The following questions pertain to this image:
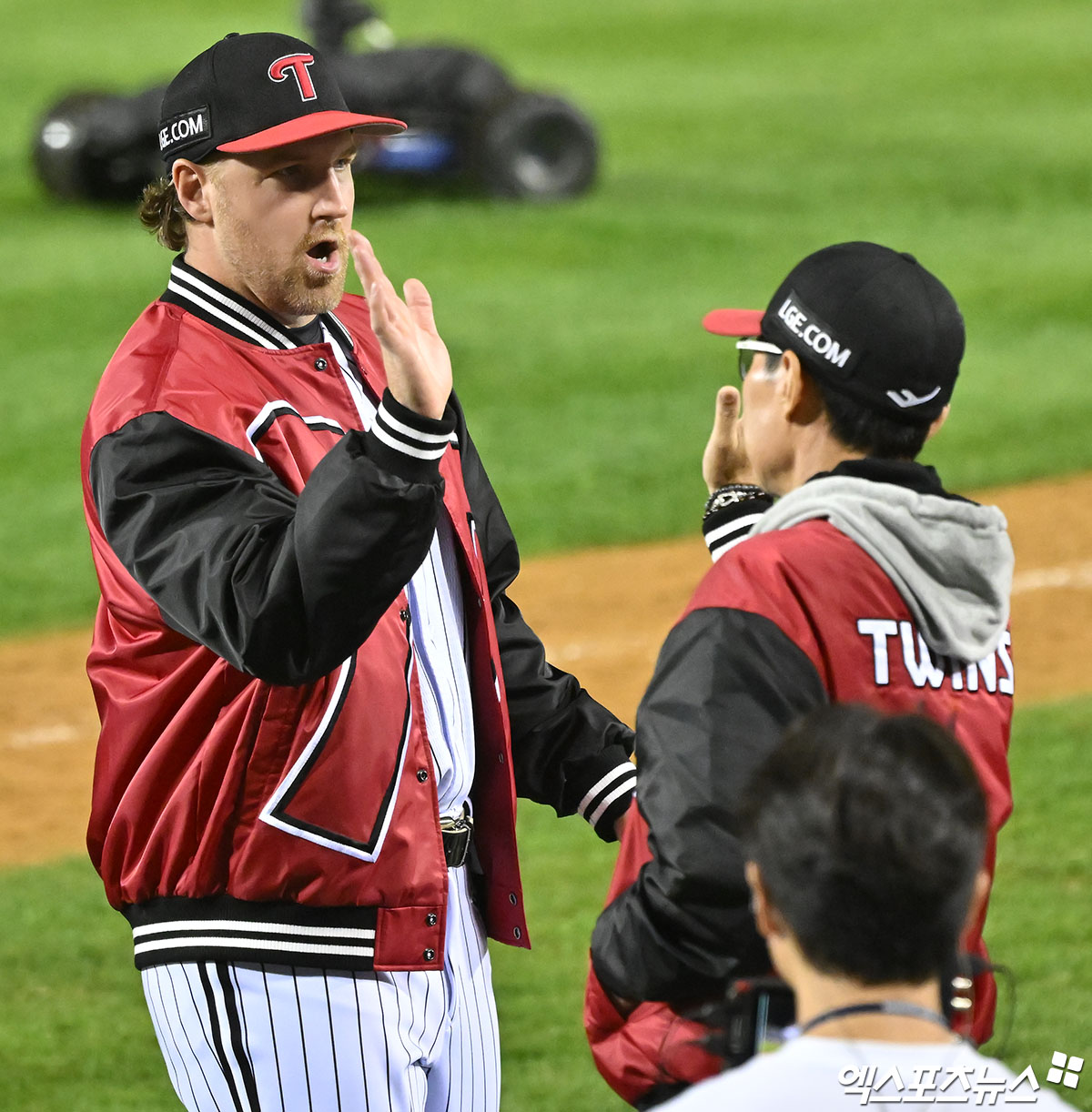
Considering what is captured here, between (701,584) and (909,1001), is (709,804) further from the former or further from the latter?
(909,1001)

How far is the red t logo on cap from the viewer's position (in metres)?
3.34

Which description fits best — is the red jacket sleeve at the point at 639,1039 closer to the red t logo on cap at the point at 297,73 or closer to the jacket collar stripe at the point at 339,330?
the jacket collar stripe at the point at 339,330

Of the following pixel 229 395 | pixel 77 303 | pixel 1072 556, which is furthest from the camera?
pixel 77 303

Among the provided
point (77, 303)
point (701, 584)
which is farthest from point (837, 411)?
point (77, 303)

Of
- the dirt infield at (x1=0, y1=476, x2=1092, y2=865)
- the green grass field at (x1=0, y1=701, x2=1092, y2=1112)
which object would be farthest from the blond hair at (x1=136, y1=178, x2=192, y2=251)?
the dirt infield at (x1=0, y1=476, x2=1092, y2=865)

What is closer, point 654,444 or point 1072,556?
point 1072,556

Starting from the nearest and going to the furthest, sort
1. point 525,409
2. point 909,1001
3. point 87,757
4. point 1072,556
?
point 909,1001, point 87,757, point 1072,556, point 525,409

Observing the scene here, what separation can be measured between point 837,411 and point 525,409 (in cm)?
1133

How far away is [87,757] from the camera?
8711 millimetres

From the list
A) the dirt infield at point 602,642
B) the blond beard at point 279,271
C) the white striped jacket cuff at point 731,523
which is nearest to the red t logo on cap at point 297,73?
the blond beard at point 279,271

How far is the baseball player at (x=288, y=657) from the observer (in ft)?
9.30

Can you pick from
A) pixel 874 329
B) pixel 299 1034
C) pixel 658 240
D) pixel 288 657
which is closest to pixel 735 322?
pixel 874 329

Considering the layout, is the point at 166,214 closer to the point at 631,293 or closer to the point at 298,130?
the point at 298,130

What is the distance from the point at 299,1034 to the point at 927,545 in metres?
1.34
